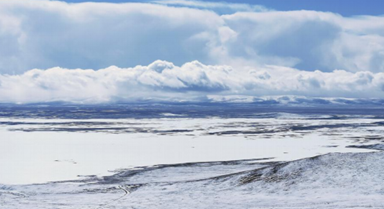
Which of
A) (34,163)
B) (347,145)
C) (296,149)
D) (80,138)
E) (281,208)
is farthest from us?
(80,138)

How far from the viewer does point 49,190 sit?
111 feet

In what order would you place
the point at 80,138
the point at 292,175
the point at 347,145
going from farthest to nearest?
the point at 80,138, the point at 347,145, the point at 292,175

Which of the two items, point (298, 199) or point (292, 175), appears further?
point (292, 175)

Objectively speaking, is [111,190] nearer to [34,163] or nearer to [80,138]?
[34,163]

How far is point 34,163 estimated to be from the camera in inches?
1897

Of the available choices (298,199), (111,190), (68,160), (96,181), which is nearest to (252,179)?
(298,199)

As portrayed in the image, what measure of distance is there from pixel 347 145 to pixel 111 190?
3913 centimetres

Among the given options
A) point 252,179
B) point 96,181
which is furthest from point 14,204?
point 252,179

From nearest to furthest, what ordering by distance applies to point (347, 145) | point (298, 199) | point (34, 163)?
point (298, 199)
point (34, 163)
point (347, 145)

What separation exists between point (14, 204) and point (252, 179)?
14190mm

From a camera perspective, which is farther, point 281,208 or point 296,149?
point 296,149

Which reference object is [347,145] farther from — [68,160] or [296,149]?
[68,160]

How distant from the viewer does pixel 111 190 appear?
3328 centimetres

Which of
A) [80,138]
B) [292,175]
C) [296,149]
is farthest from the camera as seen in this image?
[80,138]
